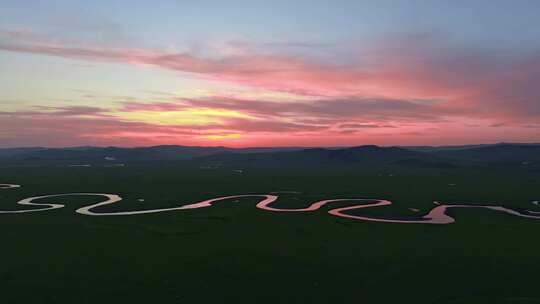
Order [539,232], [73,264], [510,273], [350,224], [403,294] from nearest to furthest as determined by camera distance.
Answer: [403,294] → [510,273] → [73,264] → [539,232] → [350,224]

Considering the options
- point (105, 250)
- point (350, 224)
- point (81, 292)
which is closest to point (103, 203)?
point (105, 250)

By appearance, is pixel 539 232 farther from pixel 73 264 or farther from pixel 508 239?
pixel 73 264

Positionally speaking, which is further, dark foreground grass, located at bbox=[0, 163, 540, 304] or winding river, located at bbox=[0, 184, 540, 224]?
winding river, located at bbox=[0, 184, 540, 224]

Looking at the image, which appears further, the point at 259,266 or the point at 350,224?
the point at 350,224

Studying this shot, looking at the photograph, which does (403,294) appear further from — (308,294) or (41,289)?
(41,289)

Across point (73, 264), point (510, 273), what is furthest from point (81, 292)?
point (510, 273)

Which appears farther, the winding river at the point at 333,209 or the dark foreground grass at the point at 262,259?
the winding river at the point at 333,209

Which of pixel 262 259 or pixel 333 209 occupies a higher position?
pixel 262 259

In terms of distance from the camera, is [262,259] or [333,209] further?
[333,209]

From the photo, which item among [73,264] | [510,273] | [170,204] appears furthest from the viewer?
[170,204]
